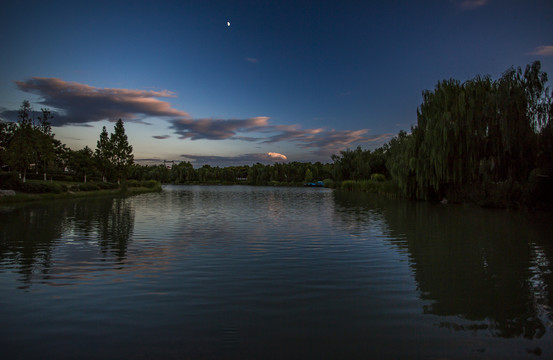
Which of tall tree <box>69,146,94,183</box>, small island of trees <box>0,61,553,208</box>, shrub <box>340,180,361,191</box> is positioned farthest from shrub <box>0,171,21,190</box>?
shrub <box>340,180,361,191</box>

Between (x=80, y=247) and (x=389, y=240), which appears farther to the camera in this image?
(x=389, y=240)

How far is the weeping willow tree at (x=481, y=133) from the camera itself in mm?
23109

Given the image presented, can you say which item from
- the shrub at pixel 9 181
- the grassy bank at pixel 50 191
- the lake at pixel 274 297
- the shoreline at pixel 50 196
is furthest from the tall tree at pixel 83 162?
the lake at pixel 274 297

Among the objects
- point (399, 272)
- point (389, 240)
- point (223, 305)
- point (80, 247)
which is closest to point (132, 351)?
point (223, 305)

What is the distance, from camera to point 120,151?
59.8 metres

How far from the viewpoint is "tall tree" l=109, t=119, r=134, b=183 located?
5922 centimetres

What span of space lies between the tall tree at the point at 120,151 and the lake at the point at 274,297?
49.3m

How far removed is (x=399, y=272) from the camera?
28.6 ft

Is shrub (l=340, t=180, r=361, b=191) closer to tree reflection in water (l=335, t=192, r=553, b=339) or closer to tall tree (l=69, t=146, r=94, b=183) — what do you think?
tall tree (l=69, t=146, r=94, b=183)

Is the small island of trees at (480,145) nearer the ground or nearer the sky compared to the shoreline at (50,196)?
nearer the sky

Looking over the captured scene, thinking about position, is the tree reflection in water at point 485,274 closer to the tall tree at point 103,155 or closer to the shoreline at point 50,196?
the shoreline at point 50,196

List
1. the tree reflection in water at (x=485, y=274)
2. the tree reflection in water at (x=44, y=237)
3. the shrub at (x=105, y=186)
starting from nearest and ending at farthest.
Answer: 1. the tree reflection in water at (x=485, y=274)
2. the tree reflection in water at (x=44, y=237)
3. the shrub at (x=105, y=186)

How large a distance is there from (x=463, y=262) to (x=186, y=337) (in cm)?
834

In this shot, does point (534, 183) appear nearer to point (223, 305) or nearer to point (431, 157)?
point (431, 157)
